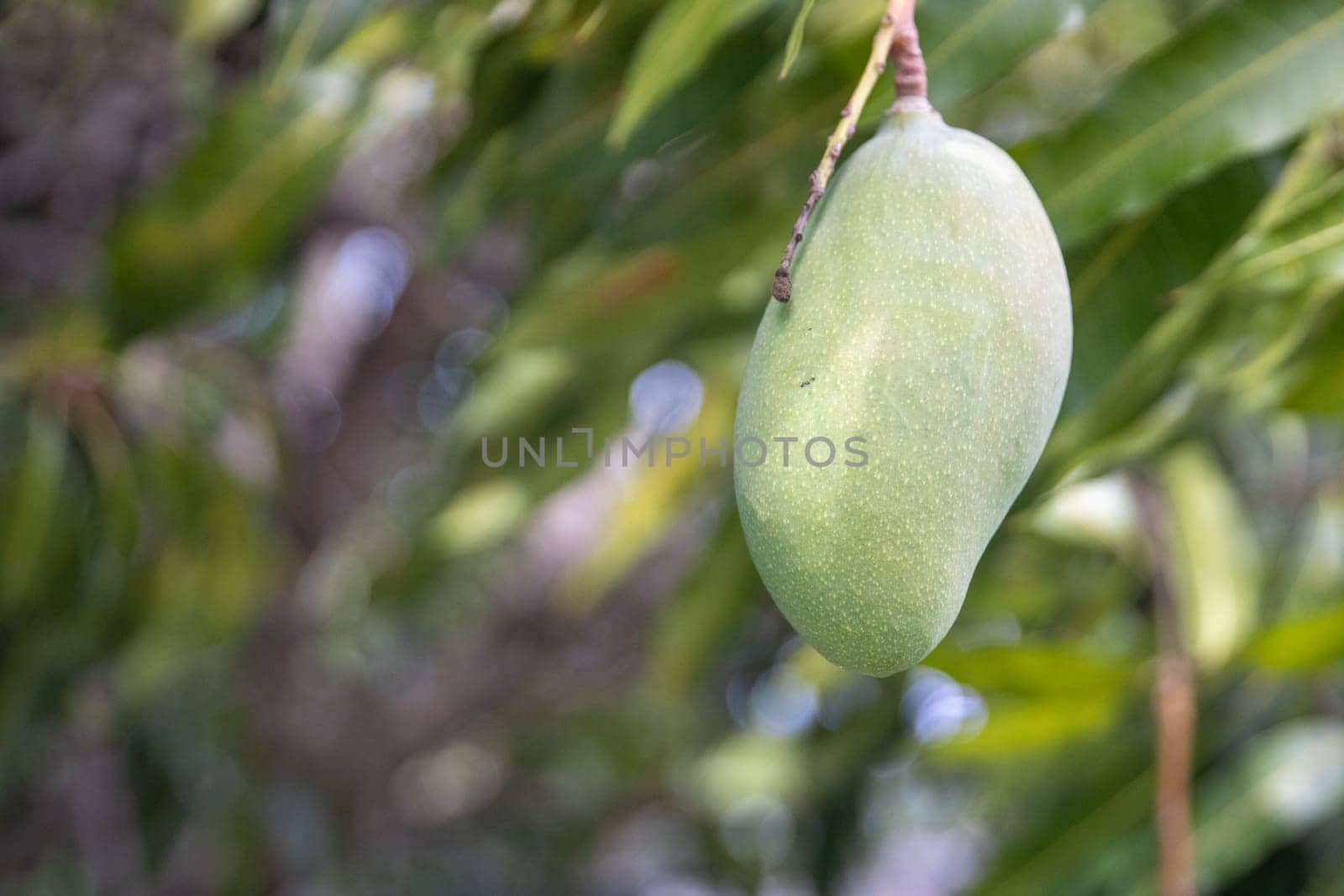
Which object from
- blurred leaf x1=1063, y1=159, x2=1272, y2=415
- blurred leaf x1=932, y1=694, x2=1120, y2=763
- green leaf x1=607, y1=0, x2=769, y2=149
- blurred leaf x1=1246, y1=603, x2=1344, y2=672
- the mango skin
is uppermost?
green leaf x1=607, y1=0, x2=769, y2=149

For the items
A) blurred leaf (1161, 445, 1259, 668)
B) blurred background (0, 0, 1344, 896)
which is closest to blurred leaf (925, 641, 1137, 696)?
blurred background (0, 0, 1344, 896)

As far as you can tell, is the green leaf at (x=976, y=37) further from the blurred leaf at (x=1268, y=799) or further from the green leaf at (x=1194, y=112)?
the blurred leaf at (x=1268, y=799)

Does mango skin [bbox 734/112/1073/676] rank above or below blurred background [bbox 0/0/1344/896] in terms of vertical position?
above

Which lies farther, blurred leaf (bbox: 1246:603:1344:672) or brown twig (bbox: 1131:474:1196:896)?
brown twig (bbox: 1131:474:1196:896)

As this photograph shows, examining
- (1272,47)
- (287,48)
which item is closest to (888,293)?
(1272,47)

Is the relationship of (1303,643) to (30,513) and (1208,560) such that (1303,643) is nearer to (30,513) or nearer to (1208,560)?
(1208,560)

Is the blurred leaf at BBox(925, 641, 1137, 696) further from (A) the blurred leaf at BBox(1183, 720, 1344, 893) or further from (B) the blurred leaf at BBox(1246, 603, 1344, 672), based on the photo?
(A) the blurred leaf at BBox(1183, 720, 1344, 893)
